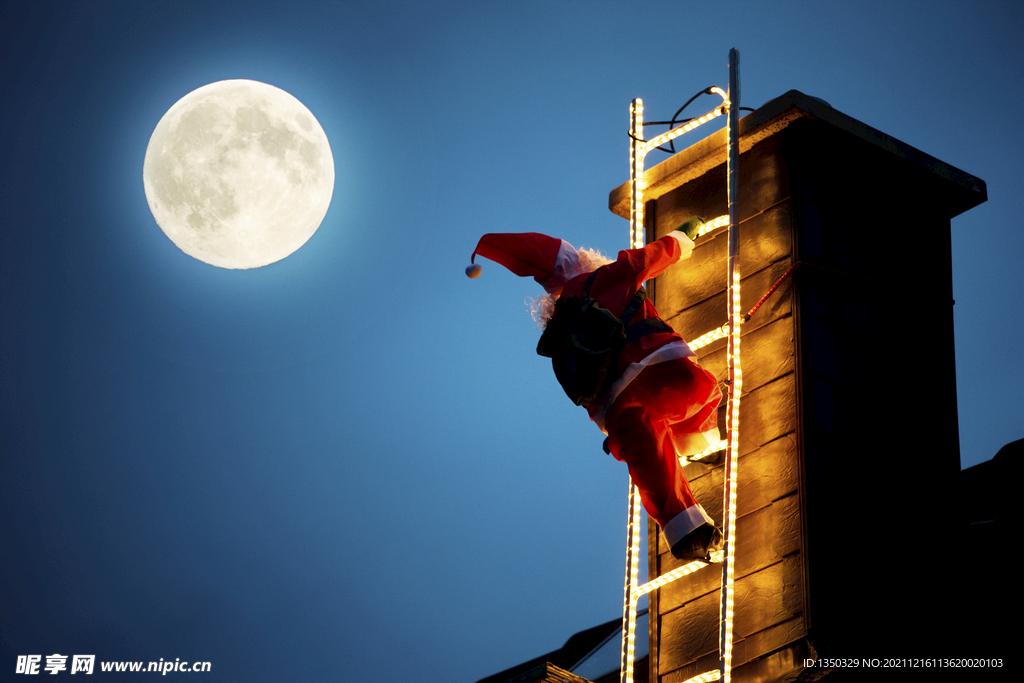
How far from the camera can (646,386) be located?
4469 mm

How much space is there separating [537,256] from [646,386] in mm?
938

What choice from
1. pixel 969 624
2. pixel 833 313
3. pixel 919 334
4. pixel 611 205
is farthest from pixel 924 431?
pixel 611 205

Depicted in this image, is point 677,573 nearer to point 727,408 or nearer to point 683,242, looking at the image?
point 727,408

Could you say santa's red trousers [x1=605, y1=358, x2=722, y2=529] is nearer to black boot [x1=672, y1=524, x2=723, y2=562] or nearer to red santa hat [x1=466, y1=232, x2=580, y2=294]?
black boot [x1=672, y1=524, x2=723, y2=562]

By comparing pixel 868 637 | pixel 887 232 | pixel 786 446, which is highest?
pixel 887 232

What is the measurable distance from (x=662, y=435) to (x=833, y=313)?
3.55ft

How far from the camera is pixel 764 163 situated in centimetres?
502

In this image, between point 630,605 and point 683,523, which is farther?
point 630,605

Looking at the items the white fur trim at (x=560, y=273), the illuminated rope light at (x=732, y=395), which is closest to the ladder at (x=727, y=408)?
the illuminated rope light at (x=732, y=395)

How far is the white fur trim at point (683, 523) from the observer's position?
4309 mm

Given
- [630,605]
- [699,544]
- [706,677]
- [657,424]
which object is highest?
[657,424]

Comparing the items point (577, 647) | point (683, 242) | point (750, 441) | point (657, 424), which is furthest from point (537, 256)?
point (577, 647)

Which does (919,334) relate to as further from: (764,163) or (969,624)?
(969,624)

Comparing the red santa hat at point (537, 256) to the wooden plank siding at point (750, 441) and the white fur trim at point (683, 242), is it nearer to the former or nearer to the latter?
the white fur trim at point (683, 242)
